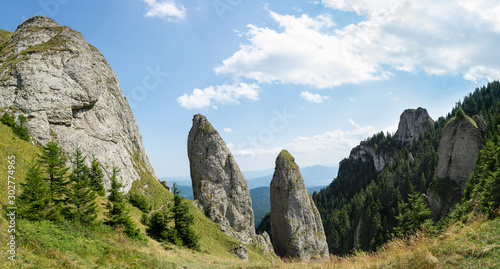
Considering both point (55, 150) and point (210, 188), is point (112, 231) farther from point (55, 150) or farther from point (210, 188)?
point (210, 188)

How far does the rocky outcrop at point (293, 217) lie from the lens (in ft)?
191

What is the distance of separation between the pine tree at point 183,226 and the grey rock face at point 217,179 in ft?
65.9

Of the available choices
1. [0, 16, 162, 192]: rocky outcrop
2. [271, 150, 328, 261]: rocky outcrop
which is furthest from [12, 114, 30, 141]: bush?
[271, 150, 328, 261]: rocky outcrop

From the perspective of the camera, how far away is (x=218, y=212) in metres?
52.8

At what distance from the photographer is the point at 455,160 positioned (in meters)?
57.8

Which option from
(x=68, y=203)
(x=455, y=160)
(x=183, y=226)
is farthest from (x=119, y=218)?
(x=455, y=160)

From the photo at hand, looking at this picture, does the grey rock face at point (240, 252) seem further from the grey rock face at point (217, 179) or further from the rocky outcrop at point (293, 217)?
the rocky outcrop at point (293, 217)

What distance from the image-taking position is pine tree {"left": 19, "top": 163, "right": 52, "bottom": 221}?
1591 centimetres

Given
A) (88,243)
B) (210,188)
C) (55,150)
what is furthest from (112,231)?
(210,188)

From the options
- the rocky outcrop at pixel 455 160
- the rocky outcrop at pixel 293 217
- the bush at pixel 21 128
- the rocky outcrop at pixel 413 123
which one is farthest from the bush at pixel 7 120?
the rocky outcrop at pixel 413 123

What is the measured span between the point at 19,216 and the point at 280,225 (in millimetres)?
53919

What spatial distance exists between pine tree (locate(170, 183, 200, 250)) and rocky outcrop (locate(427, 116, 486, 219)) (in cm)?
5629

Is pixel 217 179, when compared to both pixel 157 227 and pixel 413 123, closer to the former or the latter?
pixel 157 227

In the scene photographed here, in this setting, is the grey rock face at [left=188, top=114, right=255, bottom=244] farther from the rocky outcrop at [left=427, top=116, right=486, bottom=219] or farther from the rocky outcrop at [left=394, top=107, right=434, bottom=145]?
the rocky outcrop at [left=394, top=107, right=434, bottom=145]
